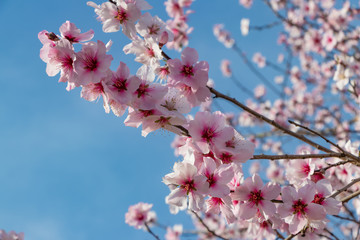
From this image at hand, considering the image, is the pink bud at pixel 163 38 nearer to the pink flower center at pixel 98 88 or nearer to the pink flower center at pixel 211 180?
the pink flower center at pixel 98 88

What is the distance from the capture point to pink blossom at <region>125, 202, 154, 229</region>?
14.9ft

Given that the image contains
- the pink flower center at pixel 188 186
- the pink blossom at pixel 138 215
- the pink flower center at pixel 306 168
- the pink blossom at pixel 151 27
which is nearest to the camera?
the pink flower center at pixel 188 186

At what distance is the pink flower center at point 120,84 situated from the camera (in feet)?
4.96

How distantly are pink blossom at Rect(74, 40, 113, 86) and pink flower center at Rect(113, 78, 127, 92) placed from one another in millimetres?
72

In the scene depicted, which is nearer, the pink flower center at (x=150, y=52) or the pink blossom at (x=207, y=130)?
the pink blossom at (x=207, y=130)

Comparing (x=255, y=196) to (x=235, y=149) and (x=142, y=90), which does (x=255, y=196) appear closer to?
(x=235, y=149)

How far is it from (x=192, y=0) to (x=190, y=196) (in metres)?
3.30

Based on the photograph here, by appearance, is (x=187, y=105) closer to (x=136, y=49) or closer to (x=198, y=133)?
(x=198, y=133)

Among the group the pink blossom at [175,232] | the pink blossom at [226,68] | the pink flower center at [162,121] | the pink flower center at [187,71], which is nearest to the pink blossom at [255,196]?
the pink flower center at [162,121]

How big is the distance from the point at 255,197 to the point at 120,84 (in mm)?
946

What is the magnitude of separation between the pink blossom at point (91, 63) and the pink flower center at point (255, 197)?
1009 mm

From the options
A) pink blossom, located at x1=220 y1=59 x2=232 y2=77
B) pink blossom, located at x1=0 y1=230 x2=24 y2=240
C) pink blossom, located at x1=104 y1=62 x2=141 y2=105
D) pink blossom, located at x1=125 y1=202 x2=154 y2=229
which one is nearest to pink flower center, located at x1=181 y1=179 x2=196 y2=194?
pink blossom, located at x1=104 y1=62 x2=141 y2=105

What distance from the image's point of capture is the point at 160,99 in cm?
151

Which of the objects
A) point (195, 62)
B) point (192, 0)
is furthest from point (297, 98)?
point (195, 62)
